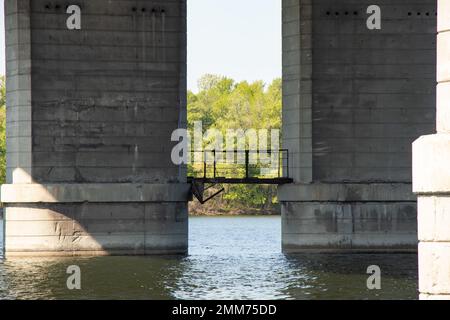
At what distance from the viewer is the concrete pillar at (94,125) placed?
149ft

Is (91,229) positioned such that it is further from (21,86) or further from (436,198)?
(436,198)

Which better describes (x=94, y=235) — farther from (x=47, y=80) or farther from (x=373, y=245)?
(x=373, y=245)

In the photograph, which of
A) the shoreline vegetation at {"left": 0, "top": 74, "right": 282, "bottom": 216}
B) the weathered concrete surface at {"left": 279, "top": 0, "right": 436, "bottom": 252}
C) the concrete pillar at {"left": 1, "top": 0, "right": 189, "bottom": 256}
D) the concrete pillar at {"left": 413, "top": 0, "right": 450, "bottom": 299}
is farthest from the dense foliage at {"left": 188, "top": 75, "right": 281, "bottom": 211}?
the concrete pillar at {"left": 413, "top": 0, "right": 450, "bottom": 299}

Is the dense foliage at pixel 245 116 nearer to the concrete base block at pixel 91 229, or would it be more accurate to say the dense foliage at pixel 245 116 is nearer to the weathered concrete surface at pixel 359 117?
the weathered concrete surface at pixel 359 117

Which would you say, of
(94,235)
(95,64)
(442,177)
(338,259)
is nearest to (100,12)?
(95,64)

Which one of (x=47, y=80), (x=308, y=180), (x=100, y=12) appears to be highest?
(x=100, y=12)

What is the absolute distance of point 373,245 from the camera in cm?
4878

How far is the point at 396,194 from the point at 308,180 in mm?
3781

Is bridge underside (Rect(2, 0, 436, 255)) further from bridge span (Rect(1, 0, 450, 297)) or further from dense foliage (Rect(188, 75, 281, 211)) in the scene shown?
dense foliage (Rect(188, 75, 281, 211))

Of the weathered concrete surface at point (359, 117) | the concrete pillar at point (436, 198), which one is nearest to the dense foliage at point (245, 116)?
the weathered concrete surface at point (359, 117)

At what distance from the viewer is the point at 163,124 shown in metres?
46.5

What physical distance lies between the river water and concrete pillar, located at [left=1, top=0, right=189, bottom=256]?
155cm

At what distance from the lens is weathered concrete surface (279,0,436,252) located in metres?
48.7
